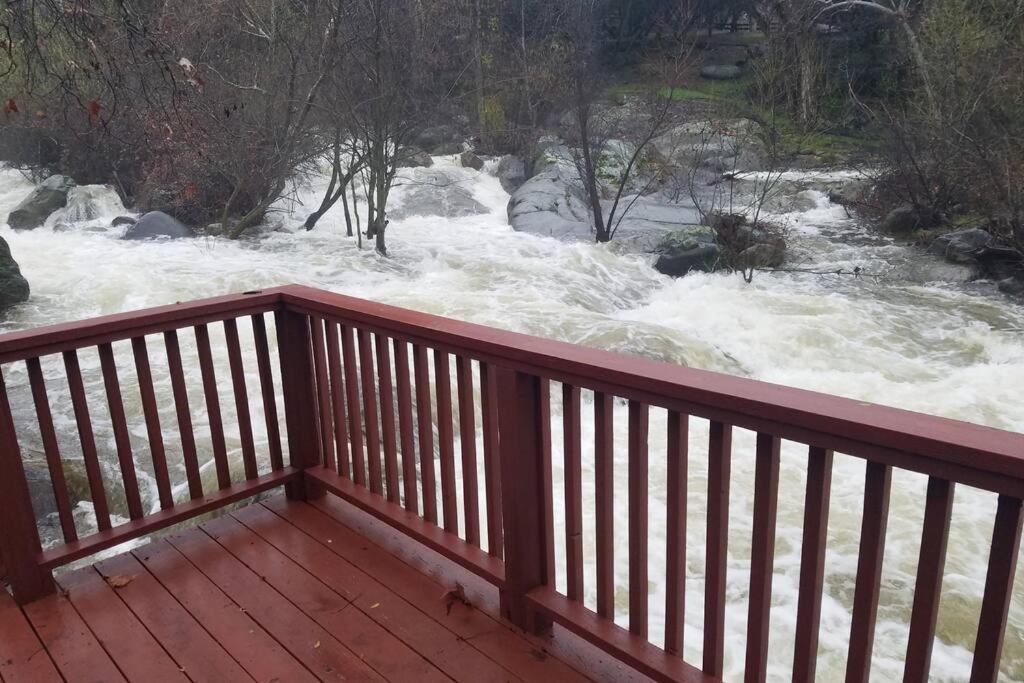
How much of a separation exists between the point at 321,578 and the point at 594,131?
11.4 m

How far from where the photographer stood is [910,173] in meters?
12.1

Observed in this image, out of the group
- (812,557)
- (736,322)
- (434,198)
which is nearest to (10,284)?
(736,322)

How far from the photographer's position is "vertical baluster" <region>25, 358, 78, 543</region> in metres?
2.30

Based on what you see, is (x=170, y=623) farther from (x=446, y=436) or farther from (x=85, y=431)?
(x=446, y=436)

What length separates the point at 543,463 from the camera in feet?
6.86

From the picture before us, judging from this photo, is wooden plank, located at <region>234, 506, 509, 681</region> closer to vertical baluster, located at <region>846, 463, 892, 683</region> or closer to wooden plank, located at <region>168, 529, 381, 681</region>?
wooden plank, located at <region>168, 529, 381, 681</region>

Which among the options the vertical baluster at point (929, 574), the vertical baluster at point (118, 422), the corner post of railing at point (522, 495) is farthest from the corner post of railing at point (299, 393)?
the vertical baluster at point (929, 574)

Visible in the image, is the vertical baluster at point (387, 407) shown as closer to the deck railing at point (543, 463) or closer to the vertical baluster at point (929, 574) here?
the deck railing at point (543, 463)

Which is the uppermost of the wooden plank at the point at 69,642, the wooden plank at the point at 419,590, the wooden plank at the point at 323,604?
the wooden plank at the point at 69,642

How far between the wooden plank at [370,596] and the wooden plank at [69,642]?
648 mm

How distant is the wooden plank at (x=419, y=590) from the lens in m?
2.14

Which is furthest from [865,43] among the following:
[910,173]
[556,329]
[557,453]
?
[557,453]

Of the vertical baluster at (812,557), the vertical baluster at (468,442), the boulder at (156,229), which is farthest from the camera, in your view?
the boulder at (156,229)

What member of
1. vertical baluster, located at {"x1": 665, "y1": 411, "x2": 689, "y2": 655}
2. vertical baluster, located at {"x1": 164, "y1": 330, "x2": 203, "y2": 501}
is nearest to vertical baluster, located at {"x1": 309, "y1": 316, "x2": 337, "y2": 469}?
vertical baluster, located at {"x1": 164, "y1": 330, "x2": 203, "y2": 501}
